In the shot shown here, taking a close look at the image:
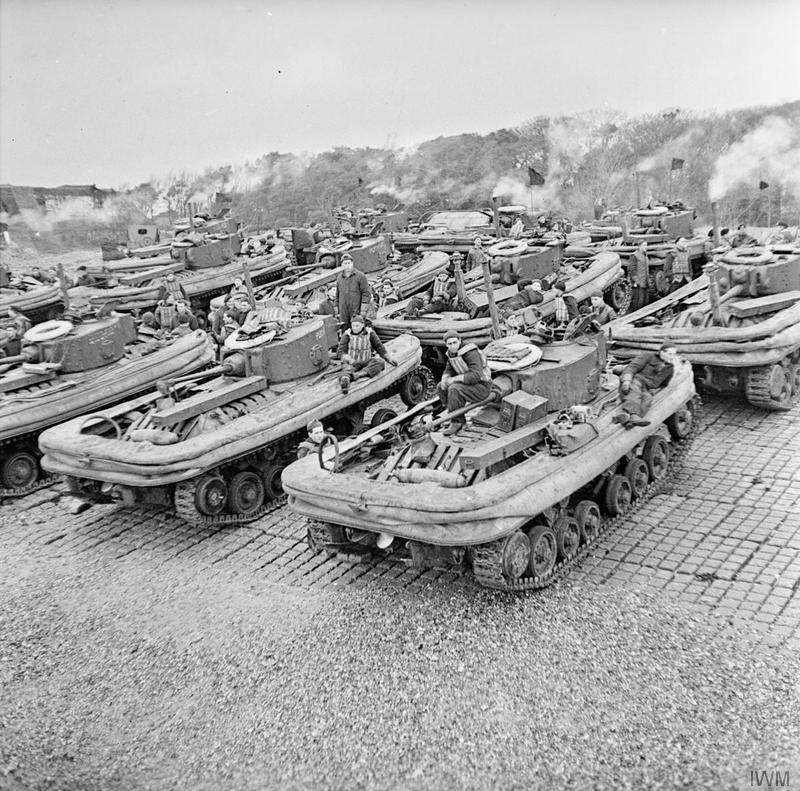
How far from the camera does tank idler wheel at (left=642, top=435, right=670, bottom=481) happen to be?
403 inches

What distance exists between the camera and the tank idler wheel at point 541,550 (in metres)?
8.19

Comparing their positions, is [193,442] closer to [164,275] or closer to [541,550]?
[541,550]

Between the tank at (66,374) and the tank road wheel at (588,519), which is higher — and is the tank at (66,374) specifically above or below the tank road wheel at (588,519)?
above

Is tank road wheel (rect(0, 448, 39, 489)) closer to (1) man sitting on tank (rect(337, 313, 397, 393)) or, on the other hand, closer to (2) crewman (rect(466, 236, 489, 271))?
(1) man sitting on tank (rect(337, 313, 397, 393))

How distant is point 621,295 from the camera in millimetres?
18500

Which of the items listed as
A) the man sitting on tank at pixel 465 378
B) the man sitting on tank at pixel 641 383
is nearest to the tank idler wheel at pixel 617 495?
the man sitting on tank at pixel 641 383

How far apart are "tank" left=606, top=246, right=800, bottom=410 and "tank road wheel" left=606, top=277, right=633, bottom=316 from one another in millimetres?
3862

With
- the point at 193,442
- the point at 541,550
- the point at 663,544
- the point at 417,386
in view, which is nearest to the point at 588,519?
the point at 663,544

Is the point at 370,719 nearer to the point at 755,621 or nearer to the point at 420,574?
the point at 420,574

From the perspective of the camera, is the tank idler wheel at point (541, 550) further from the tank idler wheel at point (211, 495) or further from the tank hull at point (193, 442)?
the tank idler wheel at point (211, 495)

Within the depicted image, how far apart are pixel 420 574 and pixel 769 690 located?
339 centimetres

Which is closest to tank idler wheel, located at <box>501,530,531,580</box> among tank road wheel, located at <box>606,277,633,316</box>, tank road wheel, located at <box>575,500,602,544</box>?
tank road wheel, located at <box>575,500,602,544</box>

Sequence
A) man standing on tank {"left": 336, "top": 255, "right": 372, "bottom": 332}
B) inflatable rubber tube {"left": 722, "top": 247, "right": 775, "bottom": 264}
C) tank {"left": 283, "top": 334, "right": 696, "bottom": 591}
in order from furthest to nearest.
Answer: man standing on tank {"left": 336, "top": 255, "right": 372, "bottom": 332}
inflatable rubber tube {"left": 722, "top": 247, "right": 775, "bottom": 264}
tank {"left": 283, "top": 334, "right": 696, "bottom": 591}

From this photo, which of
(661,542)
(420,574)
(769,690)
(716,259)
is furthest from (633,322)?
(769,690)
